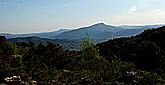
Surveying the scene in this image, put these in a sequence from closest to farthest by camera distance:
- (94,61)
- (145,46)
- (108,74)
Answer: (108,74) → (94,61) → (145,46)

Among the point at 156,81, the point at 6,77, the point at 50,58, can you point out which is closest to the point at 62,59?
the point at 50,58

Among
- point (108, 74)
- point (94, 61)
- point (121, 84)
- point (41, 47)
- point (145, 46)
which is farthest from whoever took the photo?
point (145, 46)

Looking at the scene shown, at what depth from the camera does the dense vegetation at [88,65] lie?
3494 centimetres

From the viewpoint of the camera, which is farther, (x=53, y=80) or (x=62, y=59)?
(x=62, y=59)

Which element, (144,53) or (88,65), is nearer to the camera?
(88,65)

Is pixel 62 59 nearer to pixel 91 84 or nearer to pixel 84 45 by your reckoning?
pixel 84 45

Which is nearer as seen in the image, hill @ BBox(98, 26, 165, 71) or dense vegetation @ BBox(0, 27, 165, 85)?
dense vegetation @ BBox(0, 27, 165, 85)

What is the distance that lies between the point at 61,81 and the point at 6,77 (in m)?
5.61

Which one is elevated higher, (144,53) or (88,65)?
(88,65)

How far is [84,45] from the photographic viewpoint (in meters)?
51.2

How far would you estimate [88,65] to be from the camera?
148 feet

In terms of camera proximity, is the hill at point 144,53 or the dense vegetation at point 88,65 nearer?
the dense vegetation at point 88,65

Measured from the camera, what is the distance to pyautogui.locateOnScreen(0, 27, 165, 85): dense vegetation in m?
34.9

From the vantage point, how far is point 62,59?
5031cm
